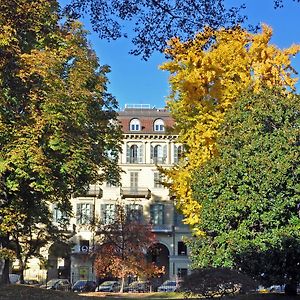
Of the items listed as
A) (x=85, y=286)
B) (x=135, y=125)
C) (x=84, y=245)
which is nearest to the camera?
(x=85, y=286)

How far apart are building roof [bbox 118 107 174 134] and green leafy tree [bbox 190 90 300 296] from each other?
33440 mm

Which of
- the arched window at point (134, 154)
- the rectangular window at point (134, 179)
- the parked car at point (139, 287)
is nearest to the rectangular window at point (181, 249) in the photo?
the rectangular window at point (134, 179)

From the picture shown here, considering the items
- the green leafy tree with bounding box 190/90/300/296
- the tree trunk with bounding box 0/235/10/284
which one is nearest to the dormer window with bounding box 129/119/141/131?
the green leafy tree with bounding box 190/90/300/296

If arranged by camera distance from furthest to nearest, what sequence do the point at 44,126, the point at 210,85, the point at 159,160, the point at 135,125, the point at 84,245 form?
the point at 135,125
the point at 159,160
the point at 84,245
the point at 210,85
the point at 44,126

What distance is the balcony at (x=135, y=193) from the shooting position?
53094 mm

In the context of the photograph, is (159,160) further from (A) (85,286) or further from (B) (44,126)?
(B) (44,126)

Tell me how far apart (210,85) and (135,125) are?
33.1 metres

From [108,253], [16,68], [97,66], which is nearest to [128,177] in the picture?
[108,253]

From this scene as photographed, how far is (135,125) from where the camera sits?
56.2 m

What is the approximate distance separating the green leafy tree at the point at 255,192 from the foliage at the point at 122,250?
14817mm

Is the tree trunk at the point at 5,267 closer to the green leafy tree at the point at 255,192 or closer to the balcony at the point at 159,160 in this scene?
the green leafy tree at the point at 255,192

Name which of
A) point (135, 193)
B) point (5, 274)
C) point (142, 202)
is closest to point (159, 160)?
point (135, 193)

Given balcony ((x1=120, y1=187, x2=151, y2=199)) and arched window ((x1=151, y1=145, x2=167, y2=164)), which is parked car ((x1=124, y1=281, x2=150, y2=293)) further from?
arched window ((x1=151, y1=145, x2=167, y2=164))

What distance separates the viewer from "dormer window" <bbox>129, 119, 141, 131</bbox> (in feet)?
183
